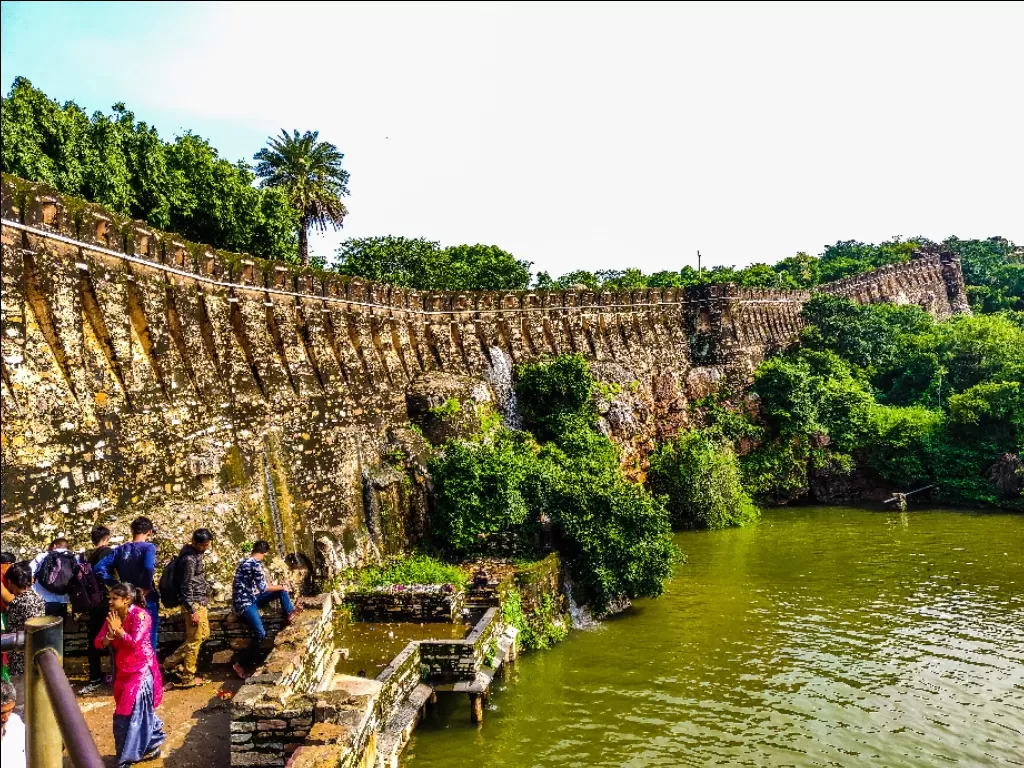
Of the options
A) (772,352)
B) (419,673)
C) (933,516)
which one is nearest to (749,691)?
(419,673)

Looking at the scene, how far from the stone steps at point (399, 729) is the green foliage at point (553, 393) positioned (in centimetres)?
1404

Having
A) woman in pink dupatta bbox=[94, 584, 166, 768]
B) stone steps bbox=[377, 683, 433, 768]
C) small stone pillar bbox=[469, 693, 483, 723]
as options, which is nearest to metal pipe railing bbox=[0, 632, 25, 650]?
woman in pink dupatta bbox=[94, 584, 166, 768]

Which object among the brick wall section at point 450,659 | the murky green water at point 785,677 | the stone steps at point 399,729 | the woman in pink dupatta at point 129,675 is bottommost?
the murky green water at point 785,677

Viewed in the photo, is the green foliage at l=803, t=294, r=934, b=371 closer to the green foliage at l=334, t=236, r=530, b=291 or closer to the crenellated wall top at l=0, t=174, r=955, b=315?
the crenellated wall top at l=0, t=174, r=955, b=315

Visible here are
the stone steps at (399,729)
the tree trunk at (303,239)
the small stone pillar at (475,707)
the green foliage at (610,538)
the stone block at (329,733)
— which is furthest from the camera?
the tree trunk at (303,239)

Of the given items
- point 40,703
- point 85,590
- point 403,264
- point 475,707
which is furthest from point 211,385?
point 403,264

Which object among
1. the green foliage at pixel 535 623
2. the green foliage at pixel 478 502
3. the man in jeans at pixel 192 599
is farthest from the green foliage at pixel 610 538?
the man in jeans at pixel 192 599

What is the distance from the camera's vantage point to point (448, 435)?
68.5 feet

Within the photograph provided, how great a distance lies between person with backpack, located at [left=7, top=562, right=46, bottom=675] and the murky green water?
6.03 metres

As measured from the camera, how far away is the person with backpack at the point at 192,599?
27.4 feet

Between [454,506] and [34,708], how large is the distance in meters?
16.9

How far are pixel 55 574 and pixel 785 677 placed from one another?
13177 millimetres

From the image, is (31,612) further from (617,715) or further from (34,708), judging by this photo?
(617,715)

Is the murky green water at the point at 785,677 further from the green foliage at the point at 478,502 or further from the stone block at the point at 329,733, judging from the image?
the stone block at the point at 329,733
